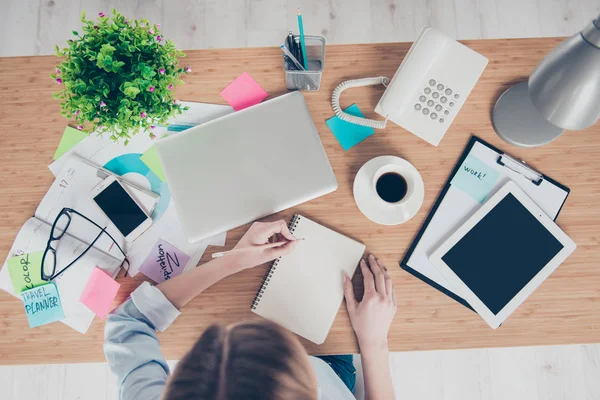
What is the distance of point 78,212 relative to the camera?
860 millimetres

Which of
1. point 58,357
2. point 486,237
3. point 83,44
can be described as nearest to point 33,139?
point 83,44

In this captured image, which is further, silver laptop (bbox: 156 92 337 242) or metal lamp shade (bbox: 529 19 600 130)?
silver laptop (bbox: 156 92 337 242)

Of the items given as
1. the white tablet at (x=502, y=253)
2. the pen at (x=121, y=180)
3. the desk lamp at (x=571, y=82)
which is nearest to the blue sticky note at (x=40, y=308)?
the pen at (x=121, y=180)

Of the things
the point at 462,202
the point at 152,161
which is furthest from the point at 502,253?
the point at 152,161

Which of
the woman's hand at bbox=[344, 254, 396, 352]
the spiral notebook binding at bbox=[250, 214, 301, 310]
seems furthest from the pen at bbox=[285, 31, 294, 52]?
the woman's hand at bbox=[344, 254, 396, 352]

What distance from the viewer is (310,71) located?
80cm

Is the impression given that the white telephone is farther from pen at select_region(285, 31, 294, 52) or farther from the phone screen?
the phone screen

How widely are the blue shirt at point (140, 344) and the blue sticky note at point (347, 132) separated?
1.58 ft

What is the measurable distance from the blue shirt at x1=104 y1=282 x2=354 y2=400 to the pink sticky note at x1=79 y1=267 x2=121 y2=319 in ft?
0.09

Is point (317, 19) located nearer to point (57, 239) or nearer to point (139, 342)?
point (57, 239)

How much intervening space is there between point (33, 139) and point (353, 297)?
762mm

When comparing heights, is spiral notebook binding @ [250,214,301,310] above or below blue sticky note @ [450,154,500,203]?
below

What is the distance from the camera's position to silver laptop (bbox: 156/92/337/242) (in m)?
0.81

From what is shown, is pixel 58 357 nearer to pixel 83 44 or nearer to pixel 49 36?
pixel 83 44
